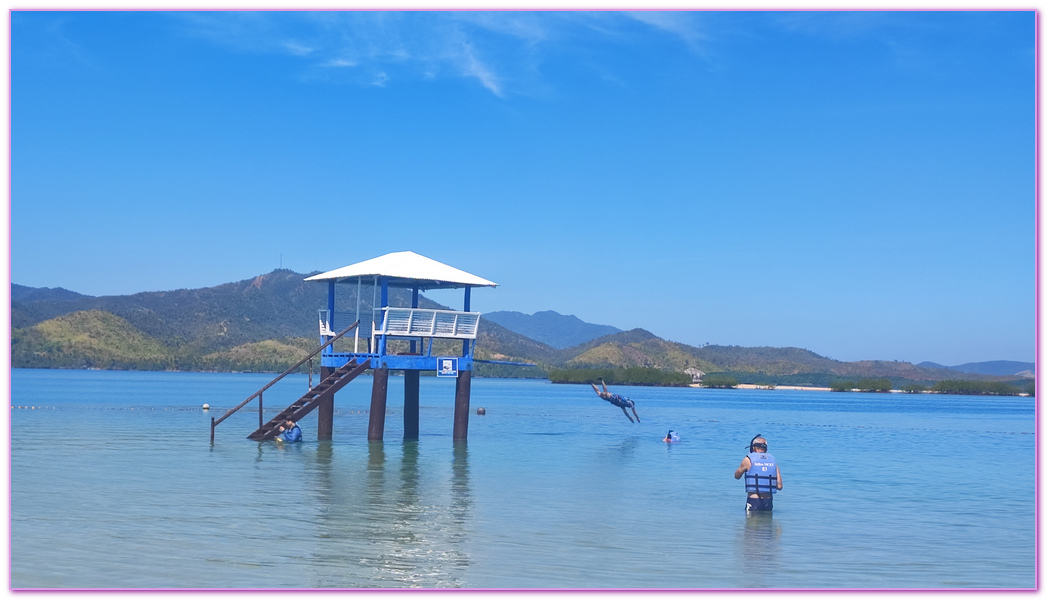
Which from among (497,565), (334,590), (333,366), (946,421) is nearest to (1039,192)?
(497,565)

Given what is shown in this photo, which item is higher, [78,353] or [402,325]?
[78,353]

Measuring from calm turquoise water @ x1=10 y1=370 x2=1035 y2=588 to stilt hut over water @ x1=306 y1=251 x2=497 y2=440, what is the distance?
2.01 meters

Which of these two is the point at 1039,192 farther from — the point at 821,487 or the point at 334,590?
the point at 821,487

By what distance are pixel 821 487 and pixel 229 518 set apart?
14.2 meters

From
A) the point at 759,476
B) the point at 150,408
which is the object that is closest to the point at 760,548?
the point at 759,476

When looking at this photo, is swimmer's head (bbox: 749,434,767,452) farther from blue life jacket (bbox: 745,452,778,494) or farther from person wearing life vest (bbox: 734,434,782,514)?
blue life jacket (bbox: 745,452,778,494)

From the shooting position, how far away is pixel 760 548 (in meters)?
17.0

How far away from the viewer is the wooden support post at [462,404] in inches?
1353

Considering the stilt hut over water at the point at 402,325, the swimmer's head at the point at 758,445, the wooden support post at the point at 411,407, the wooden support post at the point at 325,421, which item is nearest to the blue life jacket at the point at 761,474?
the swimmer's head at the point at 758,445

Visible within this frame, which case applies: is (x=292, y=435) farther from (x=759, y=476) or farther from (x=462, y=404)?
(x=759, y=476)

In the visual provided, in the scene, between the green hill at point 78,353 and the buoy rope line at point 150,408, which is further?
the green hill at point 78,353

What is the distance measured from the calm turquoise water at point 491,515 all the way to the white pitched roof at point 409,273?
4.92 m

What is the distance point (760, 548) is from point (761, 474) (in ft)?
9.04

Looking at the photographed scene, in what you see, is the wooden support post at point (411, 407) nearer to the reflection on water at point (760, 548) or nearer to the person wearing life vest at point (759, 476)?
the reflection on water at point (760, 548)
